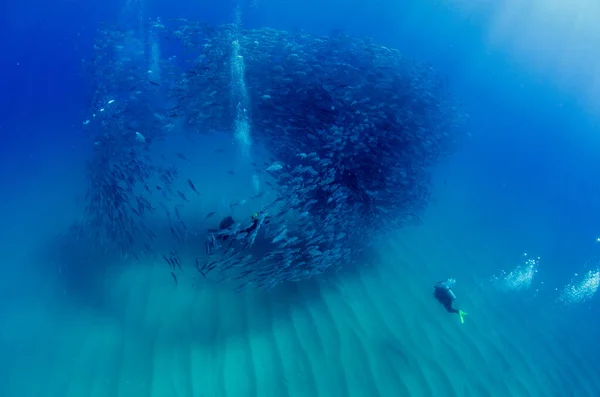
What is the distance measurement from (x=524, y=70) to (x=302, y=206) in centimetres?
4866

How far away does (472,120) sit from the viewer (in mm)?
26875

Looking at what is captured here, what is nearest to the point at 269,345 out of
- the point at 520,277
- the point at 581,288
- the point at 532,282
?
the point at 520,277

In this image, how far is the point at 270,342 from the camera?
20.5 feet

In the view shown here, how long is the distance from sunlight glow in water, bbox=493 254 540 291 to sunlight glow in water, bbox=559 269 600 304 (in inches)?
47.5

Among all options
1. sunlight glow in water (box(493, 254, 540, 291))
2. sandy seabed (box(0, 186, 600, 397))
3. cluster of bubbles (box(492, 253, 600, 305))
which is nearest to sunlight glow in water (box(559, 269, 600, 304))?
cluster of bubbles (box(492, 253, 600, 305))

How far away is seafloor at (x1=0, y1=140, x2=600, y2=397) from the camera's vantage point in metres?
5.77

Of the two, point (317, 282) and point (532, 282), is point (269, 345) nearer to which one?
point (317, 282)

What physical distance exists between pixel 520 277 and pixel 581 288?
3.73m

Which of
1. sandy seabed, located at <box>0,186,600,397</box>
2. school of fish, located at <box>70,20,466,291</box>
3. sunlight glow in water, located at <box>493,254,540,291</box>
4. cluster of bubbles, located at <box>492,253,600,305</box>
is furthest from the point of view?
cluster of bubbles, located at <box>492,253,600,305</box>

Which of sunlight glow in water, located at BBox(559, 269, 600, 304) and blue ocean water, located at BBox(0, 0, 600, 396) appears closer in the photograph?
blue ocean water, located at BBox(0, 0, 600, 396)

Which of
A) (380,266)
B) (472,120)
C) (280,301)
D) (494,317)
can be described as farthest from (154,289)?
(472,120)

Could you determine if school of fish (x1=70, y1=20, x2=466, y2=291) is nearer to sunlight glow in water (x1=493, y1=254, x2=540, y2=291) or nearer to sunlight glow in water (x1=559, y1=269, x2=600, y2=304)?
sunlight glow in water (x1=493, y1=254, x2=540, y2=291)

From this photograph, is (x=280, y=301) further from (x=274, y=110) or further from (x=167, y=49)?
(x=167, y=49)

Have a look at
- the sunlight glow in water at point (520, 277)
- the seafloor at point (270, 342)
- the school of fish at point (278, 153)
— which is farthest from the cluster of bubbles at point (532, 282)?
the school of fish at point (278, 153)
